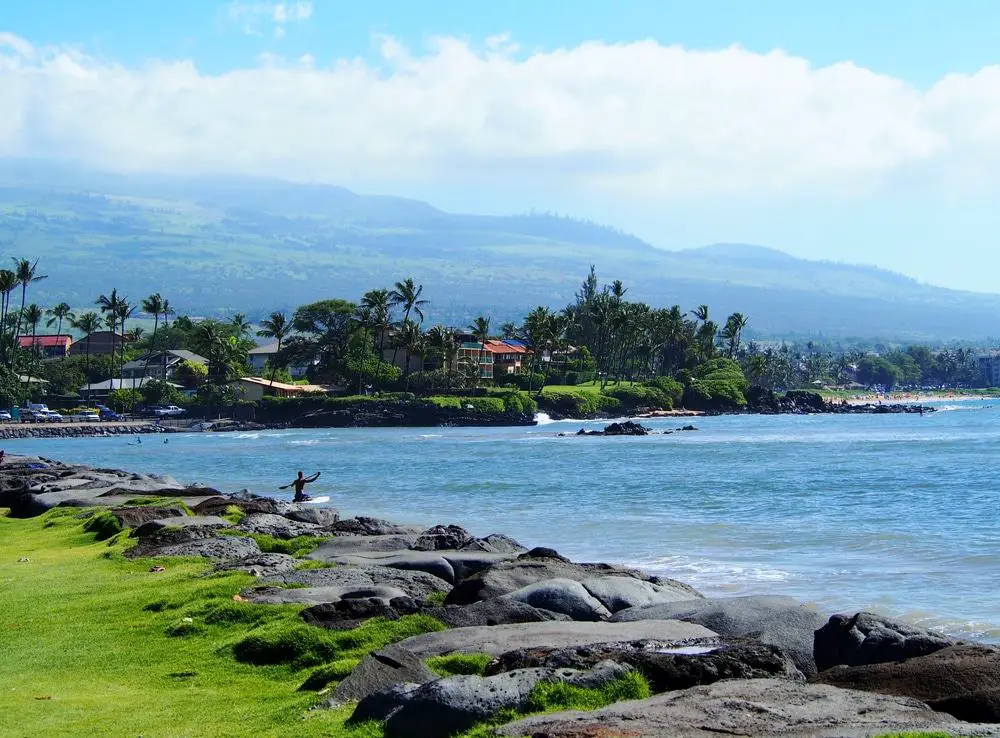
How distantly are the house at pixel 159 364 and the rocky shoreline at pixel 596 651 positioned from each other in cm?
12552

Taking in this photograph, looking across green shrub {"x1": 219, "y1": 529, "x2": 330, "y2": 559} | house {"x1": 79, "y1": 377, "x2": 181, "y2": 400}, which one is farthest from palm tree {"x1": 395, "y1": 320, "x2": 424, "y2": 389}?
green shrub {"x1": 219, "y1": 529, "x2": 330, "y2": 559}

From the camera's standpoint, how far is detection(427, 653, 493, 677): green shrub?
35.0ft

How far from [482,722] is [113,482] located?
3374 centimetres

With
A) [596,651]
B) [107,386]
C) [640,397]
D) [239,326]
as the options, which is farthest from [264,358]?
[596,651]

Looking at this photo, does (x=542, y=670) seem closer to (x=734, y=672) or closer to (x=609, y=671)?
(x=609, y=671)

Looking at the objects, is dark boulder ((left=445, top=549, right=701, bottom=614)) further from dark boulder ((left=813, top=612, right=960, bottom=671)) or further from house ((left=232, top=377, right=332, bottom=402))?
house ((left=232, top=377, right=332, bottom=402))

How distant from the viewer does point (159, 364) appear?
488ft

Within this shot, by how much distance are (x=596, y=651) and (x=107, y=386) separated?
132006 mm

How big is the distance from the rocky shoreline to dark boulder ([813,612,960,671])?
17mm

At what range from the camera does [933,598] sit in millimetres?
19609

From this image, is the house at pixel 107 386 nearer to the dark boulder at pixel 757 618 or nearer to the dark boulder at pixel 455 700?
the dark boulder at pixel 757 618

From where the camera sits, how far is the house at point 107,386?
13225 centimetres


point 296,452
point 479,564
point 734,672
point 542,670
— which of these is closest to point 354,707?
point 542,670

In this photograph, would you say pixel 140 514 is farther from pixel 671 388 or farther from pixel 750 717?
pixel 671 388
